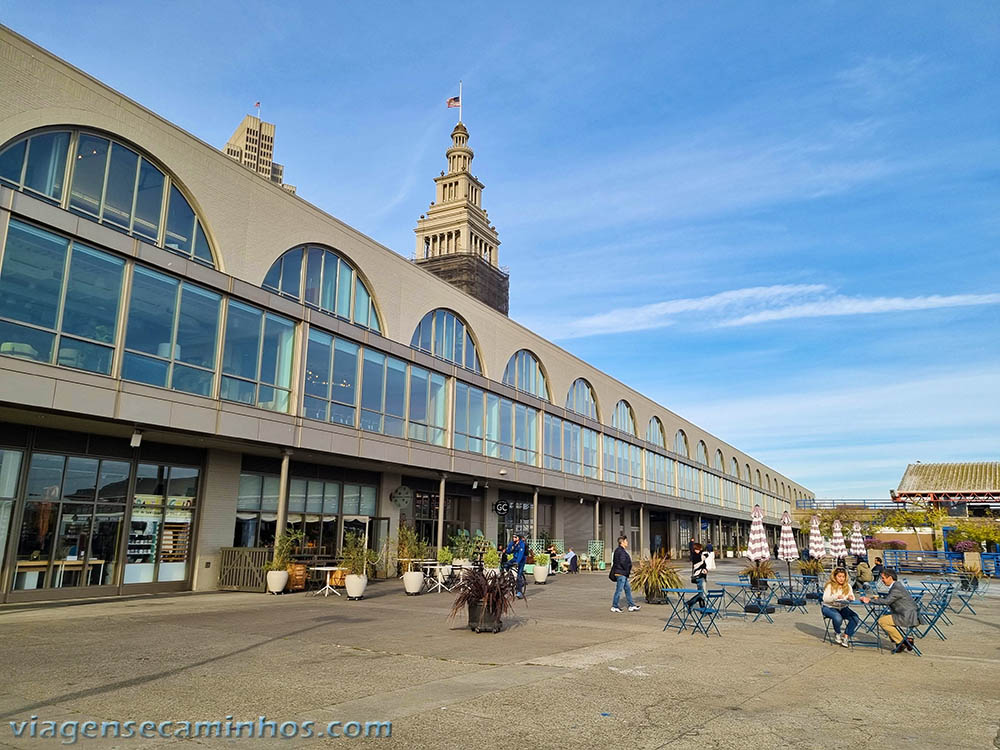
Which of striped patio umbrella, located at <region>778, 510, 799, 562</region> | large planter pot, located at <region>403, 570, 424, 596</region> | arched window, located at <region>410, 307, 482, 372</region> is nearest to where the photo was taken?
large planter pot, located at <region>403, 570, 424, 596</region>

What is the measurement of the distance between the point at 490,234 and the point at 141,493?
10107cm

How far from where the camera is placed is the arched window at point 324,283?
22203 millimetres

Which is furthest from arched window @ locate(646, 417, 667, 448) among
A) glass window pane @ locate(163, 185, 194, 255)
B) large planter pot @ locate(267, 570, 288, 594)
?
glass window pane @ locate(163, 185, 194, 255)

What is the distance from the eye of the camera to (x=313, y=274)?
23359 mm

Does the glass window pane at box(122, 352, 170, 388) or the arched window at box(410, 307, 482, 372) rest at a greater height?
the arched window at box(410, 307, 482, 372)

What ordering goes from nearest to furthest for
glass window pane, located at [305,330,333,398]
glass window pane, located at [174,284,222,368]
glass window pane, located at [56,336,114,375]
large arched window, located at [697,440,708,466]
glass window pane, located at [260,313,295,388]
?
1. glass window pane, located at [56,336,114,375]
2. glass window pane, located at [174,284,222,368]
3. glass window pane, located at [260,313,295,388]
4. glass window pane, located at [305,330,333,398]
5. large arched window, located at [697,440,708,466]

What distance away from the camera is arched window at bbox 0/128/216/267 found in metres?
15.7

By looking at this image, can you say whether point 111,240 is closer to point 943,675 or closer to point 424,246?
point 943,675

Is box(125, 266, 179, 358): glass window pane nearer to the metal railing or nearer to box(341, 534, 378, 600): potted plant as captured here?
the metal railing

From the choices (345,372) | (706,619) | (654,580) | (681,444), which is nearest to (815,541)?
(654,580)

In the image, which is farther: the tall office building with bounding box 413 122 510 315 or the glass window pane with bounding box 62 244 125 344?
the tall office building with bounding box 413 122 510 315

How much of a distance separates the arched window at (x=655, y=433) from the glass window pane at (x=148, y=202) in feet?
129

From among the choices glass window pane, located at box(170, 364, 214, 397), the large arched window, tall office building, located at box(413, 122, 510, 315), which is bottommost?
glass window pane, located at box(170, 364, 214, 397)

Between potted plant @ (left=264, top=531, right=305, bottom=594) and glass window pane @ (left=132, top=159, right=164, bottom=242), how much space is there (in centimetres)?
858
